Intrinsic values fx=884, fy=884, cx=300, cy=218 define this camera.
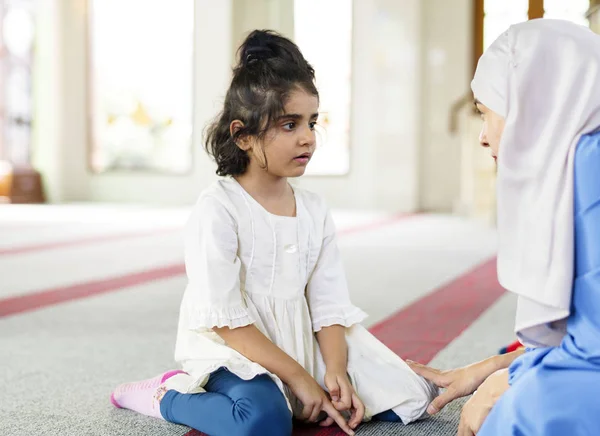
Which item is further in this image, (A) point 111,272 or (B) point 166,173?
(B) point 166,173

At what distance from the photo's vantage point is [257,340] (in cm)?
154

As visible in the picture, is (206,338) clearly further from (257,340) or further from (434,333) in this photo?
(434,333)

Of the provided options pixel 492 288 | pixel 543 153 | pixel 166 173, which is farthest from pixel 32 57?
pixel 543 153

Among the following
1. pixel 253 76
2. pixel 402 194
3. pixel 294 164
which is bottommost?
pixel 402 194

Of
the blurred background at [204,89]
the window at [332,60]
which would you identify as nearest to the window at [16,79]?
the blurred background at [204,89]

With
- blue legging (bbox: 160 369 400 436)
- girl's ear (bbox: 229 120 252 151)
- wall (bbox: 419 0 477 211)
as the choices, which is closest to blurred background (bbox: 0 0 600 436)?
wall (bbox: 419 0 477 211)

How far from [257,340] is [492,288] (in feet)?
6.71

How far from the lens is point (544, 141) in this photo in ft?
3.54

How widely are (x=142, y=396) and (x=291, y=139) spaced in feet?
1.84

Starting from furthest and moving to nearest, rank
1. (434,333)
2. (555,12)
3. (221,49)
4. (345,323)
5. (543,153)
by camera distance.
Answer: (221,49) → (555,12) → (434,333) → (345,323) → (543,153)

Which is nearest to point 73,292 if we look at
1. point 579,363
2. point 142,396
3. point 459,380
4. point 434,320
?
point 434,320


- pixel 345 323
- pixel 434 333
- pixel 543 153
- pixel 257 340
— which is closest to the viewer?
pixel 543 153

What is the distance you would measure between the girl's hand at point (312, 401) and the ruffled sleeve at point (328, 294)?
159 mm

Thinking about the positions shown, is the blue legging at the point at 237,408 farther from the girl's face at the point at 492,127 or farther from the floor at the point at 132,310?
the girl's face at the point at 492,127
